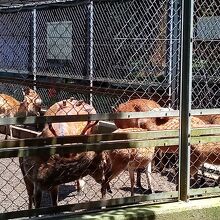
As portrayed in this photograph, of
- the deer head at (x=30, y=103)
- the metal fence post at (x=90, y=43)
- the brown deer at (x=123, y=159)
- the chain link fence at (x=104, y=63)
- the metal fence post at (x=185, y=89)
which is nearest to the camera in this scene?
the metal fence post at (x=185, y=89)

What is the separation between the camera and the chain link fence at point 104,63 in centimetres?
694

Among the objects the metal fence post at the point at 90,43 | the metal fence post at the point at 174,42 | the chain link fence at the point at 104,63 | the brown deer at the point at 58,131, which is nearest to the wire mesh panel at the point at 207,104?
the chain link fence at the point at 104,63

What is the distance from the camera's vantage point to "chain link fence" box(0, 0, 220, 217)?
6.94 meters

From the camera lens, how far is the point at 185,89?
419cm

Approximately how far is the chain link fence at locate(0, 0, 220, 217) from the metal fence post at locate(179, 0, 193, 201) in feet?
5.24

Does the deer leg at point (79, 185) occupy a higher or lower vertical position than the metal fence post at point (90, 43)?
lower

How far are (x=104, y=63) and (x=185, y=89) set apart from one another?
6898 millimetres

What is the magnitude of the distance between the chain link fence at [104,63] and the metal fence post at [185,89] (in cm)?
160

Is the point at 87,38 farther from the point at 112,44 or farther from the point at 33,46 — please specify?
the point at 33,46

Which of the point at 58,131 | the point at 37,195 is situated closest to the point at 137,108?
the point at 58,131

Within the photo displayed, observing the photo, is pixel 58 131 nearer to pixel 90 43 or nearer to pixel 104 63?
pixel 90 43

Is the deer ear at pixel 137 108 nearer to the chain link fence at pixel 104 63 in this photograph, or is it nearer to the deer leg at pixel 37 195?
the chain link fence at pixel 104 63

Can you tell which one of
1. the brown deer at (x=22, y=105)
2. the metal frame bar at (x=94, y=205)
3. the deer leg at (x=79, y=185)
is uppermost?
the brown deer at (x=22, y=105)

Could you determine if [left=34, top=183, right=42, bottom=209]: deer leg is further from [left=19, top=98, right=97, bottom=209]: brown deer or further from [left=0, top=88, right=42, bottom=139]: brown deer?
[left=0, top=88, right=42, bottom=139]: brown deer
